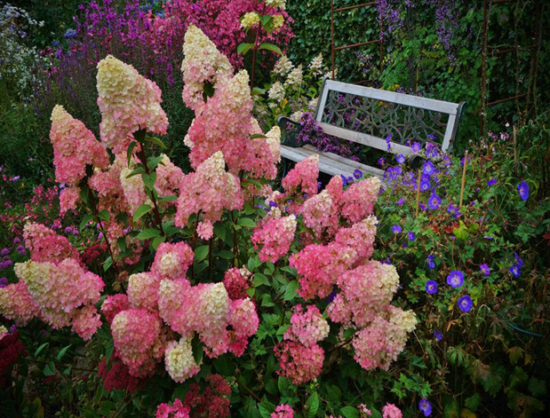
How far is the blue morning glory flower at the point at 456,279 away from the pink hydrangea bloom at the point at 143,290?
4.05 ft

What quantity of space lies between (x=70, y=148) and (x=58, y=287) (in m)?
0.53

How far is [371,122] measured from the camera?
4.44m

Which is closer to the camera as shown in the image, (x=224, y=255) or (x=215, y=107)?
(x=215, y=107)

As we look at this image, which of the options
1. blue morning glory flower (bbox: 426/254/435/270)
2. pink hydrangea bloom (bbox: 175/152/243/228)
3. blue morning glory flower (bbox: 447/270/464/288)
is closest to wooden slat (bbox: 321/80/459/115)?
blue morning glory flower (bbox: 426/254/435/270)

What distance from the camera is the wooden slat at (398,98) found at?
377 centimetres

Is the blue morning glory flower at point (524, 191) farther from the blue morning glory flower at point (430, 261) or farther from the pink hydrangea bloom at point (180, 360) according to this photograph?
the pink hydrangea bloom at point (180, 360)

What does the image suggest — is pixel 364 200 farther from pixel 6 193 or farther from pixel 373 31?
pixel 373 31

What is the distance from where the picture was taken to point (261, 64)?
5891mm

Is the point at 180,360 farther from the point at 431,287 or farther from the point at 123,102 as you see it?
the point at 431,287

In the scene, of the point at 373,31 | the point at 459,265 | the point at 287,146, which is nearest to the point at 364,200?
the point at 459,265

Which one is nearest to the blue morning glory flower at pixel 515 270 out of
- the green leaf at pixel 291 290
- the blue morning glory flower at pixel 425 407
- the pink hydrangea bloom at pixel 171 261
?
the blue morning glory flower at pixel 425 407

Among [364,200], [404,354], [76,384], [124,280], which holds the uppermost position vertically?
[364,200]

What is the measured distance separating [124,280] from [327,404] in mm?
951

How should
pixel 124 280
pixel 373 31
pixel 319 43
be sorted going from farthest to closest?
pixel 319 43, pixel 373 31, pixel 124 280
